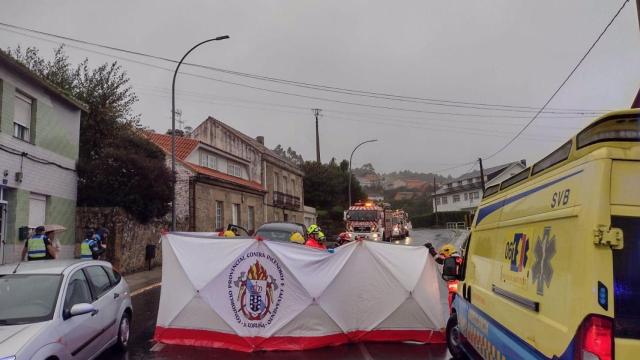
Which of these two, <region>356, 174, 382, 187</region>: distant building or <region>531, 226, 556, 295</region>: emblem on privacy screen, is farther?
<region>356, 174, 382, 187</region>: distant building

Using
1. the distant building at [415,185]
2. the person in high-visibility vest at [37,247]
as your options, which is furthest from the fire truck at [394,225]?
the distant building at [415,185]

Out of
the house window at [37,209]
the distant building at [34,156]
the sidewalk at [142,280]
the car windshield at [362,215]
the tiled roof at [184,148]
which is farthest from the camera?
the car windshield at [362,215]

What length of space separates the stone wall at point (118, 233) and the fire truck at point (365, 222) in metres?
18.2

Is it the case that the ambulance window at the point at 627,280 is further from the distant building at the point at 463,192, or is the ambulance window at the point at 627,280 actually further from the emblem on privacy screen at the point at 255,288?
the distant building at the point at 463,192

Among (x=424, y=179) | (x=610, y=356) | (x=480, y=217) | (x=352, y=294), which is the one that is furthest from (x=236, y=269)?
(x=424, y=179)

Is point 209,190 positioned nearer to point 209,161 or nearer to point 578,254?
point 209,161

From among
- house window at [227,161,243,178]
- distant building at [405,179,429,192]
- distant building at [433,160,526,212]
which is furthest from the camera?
distant building at [405,179,429,192]

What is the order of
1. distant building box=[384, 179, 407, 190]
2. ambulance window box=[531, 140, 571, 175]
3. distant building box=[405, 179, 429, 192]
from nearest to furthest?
ambulance window box=[531, 140, 571, 175] < distant building box=[405, 179, 429, 192] < distant building box=[384, 179, 407, 190]

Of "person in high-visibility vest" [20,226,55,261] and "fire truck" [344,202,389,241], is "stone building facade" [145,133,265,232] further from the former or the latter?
"person in high-visibility vest" [20,226,55,261]

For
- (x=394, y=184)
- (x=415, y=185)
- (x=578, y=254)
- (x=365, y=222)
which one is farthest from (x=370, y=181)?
(x=578, y=254)

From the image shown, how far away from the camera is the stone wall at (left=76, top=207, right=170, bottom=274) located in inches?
662

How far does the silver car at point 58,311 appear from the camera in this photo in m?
4.87

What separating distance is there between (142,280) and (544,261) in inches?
576

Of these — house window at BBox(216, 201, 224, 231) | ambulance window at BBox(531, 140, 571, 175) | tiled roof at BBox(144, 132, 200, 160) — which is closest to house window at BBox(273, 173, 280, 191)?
tiled roof at BBox(144, 132, 200, 160)
